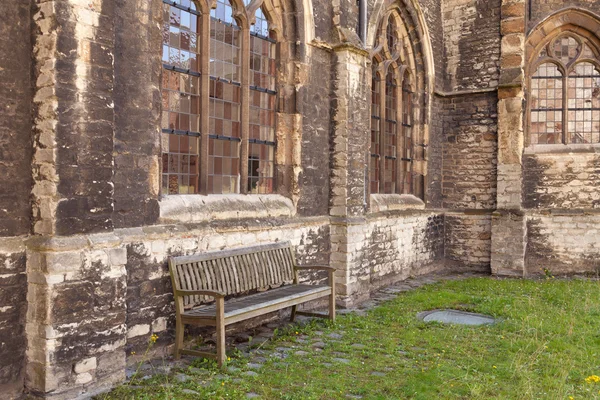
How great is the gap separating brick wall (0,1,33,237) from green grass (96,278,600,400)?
174 centimetres

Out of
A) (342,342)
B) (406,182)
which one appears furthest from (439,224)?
(342,342)

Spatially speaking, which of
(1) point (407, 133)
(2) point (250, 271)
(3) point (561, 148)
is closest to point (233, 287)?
(2) point (250, 271)

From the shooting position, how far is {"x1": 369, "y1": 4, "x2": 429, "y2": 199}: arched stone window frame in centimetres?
1118

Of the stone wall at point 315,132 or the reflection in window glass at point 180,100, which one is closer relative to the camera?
the reflection in window glass at point 180,100

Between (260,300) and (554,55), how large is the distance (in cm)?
976

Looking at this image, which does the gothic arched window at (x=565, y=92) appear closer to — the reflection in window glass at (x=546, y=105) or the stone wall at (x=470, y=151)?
the reflection in window glass at (x=546, y=105)

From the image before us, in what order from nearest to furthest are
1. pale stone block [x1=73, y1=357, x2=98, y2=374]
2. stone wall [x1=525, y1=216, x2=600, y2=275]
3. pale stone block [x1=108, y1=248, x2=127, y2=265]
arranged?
pale stone block [x1=73, y1=357, x2=98, y2=374] → pale stone block [x1=108, y1=248, x2=127, y2=265] → stone wall [x1=525, y1=216, x2=600, y2=275]

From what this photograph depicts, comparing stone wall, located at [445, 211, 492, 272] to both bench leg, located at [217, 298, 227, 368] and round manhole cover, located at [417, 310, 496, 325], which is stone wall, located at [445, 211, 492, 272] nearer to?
round manhole cover, located at [417, 310, 496, 325]

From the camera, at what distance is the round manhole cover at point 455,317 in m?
7.72

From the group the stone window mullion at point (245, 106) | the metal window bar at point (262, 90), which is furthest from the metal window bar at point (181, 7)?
the metal window bar at point (262, 90)

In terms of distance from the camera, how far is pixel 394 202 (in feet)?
36.6

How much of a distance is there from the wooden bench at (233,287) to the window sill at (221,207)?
1.39 feet

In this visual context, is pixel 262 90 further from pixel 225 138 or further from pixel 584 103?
pixel 584 103

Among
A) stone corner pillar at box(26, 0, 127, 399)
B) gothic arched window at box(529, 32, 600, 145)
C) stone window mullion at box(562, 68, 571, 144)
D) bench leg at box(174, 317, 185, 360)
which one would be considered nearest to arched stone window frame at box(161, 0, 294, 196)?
stone corner pillar at box(26, 0, 127, 399)
